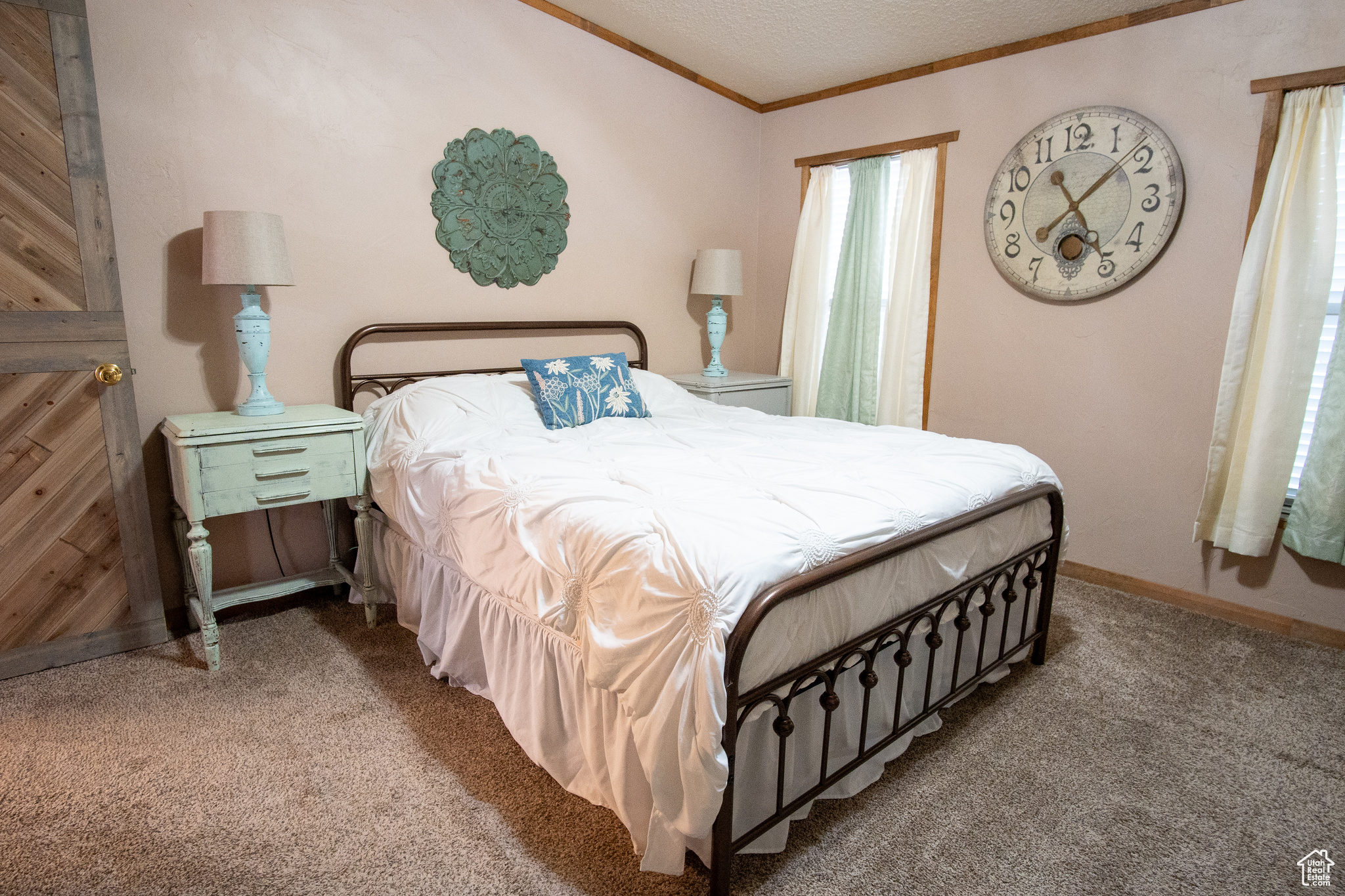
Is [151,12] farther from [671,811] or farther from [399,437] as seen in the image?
[671,811]

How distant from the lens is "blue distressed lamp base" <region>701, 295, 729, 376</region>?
3.99 meters

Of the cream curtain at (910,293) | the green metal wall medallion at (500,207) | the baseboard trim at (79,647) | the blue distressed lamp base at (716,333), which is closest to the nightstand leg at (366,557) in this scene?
the baseboard trim at (79,647)

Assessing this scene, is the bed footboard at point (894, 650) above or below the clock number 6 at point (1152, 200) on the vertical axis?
below

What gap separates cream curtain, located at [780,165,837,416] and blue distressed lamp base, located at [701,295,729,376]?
1.44ft

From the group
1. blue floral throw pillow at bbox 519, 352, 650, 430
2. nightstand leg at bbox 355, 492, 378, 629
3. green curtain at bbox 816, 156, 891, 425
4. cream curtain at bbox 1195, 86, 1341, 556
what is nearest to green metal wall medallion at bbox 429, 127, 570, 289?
blue floral throw pillow at bbox 519, 352, 650, 430

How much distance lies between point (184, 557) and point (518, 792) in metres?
1.63

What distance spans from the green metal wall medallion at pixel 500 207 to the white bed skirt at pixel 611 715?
4.79 feet

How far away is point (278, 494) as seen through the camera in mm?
2322

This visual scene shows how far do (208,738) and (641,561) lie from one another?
55.2 inches

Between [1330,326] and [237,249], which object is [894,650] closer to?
[1330,326]

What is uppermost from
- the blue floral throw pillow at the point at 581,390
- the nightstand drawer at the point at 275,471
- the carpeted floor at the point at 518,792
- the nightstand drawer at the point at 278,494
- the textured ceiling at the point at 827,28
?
the textured ceiling at the point at 827,28

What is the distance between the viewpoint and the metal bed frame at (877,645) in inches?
54.1

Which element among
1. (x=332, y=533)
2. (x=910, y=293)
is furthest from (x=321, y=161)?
(x=910, y=293)

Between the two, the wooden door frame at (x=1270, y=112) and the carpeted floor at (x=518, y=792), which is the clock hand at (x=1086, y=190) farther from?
the carpeted floor at (x=518, y=792)
